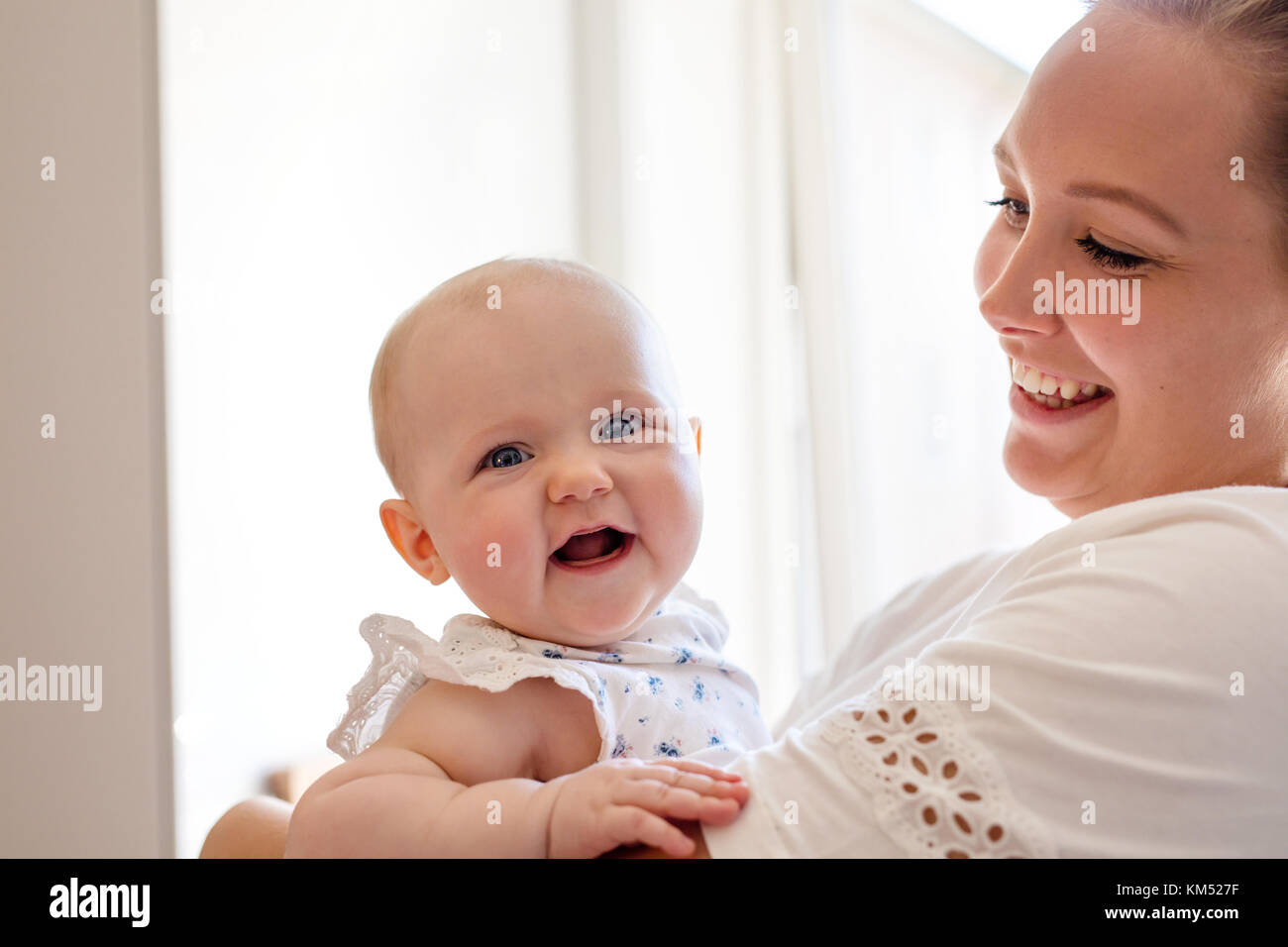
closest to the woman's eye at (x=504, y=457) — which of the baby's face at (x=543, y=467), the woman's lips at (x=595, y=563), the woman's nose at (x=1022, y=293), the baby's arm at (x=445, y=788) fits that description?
the baby's face at (x=543, y=467)

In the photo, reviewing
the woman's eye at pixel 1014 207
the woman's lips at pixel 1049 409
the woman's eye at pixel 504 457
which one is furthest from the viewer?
the woman's eye at pixel 1014 207

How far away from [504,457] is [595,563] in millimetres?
144

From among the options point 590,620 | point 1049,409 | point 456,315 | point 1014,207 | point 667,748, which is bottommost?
point 667,748

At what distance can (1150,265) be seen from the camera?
1.13 metres

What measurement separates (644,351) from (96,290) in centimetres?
116

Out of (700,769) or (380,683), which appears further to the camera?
(380,683)

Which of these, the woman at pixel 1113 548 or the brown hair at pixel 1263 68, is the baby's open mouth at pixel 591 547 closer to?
the woman at pixel 1113 548

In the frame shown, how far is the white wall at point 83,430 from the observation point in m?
1.80

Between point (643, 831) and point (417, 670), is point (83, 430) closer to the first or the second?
point (417, 670)

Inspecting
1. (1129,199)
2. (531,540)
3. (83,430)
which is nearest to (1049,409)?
(1129,199)

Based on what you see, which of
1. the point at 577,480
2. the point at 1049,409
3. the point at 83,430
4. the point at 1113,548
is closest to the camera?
the point at 1113,548

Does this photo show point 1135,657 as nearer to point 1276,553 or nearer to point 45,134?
point 1276,553

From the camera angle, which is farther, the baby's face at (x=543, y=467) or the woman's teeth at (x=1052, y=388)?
the woman's teeth at (x=1052, y=388)

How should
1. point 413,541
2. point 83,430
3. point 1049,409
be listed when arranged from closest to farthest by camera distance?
1. point 413,541
2. point 1049,409
3. point 83,430
